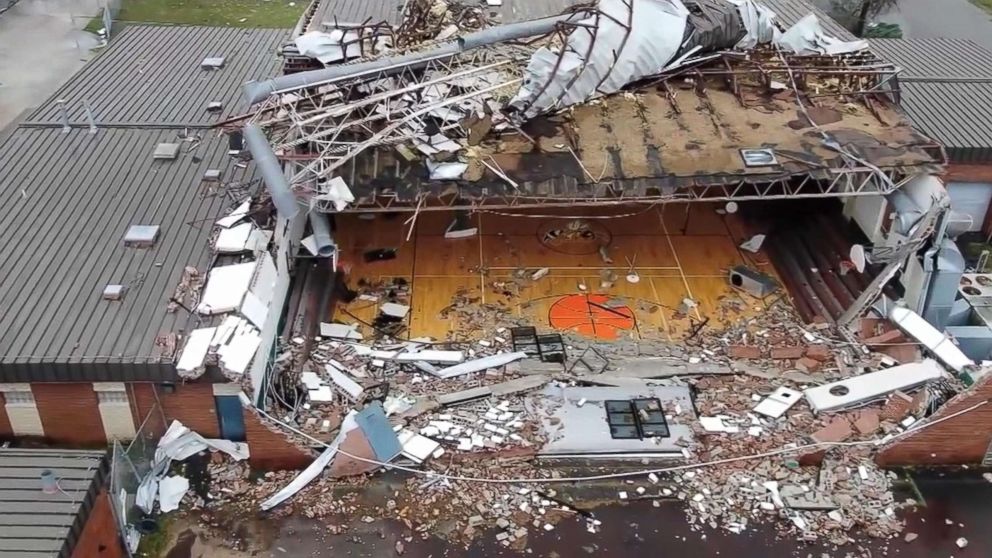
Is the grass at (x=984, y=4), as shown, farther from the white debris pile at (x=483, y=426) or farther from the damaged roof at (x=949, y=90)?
the white debris pile at (x=483, y=426)

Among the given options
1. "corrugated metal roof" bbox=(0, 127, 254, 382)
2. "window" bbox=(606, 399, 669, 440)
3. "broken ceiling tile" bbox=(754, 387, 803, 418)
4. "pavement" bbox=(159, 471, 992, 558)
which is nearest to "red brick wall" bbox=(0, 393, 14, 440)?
"corrugated metal roof" bbox=(0, 127, 254, 382)

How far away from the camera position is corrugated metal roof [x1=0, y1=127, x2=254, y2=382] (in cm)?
1577

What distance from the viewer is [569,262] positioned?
2250cm

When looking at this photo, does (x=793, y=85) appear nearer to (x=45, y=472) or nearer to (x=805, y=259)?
(x=805, y=259)

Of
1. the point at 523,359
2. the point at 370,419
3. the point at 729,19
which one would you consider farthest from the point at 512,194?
the point at 729,19

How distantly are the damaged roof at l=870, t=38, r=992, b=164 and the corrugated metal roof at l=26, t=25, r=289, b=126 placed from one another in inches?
709

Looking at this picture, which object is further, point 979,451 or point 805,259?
point 805,259

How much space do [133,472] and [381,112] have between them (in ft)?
27.3

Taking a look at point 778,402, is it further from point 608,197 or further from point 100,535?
point 100,535

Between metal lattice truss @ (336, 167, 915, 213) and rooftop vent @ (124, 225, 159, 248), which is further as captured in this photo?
rooftop vent @ (124, 225, 159, 248)

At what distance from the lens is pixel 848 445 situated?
16969 millimetres

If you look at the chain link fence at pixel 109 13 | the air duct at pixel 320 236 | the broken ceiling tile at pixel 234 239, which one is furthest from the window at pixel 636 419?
the chain link fence at pixel 109 13

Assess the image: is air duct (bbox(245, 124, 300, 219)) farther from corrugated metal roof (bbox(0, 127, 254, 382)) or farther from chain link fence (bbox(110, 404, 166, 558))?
chain link fence (bbox(110, 404, 166, 558))

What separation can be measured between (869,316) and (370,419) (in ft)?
35.7
